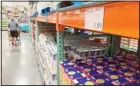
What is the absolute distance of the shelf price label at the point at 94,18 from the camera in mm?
717

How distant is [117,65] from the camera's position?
1.36 meters

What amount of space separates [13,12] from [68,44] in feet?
58.8

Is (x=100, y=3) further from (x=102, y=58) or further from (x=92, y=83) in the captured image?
(x=102, y=58)

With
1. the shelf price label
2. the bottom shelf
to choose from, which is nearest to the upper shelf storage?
the shelf price label

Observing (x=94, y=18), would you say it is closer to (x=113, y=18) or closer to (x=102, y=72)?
(x=113, y=18)

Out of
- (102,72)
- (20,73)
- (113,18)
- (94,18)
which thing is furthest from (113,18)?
(20,73)

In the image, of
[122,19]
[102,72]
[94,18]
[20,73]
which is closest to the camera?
[122,19]

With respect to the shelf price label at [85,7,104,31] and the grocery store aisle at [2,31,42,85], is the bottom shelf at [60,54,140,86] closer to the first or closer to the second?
the shelf price label at [85,7,104,31]

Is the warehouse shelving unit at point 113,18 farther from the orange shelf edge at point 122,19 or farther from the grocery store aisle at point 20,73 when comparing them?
the grocery store aisle at point 20,73

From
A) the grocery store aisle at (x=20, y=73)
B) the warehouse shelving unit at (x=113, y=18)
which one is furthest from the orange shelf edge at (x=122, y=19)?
the grocery store aisle at (x=20, y=73)

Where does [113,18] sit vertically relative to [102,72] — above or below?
above

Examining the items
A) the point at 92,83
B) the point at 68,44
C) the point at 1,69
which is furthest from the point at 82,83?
the point at 1,69

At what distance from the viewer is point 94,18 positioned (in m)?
0.79

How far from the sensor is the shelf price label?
717 millimetres
